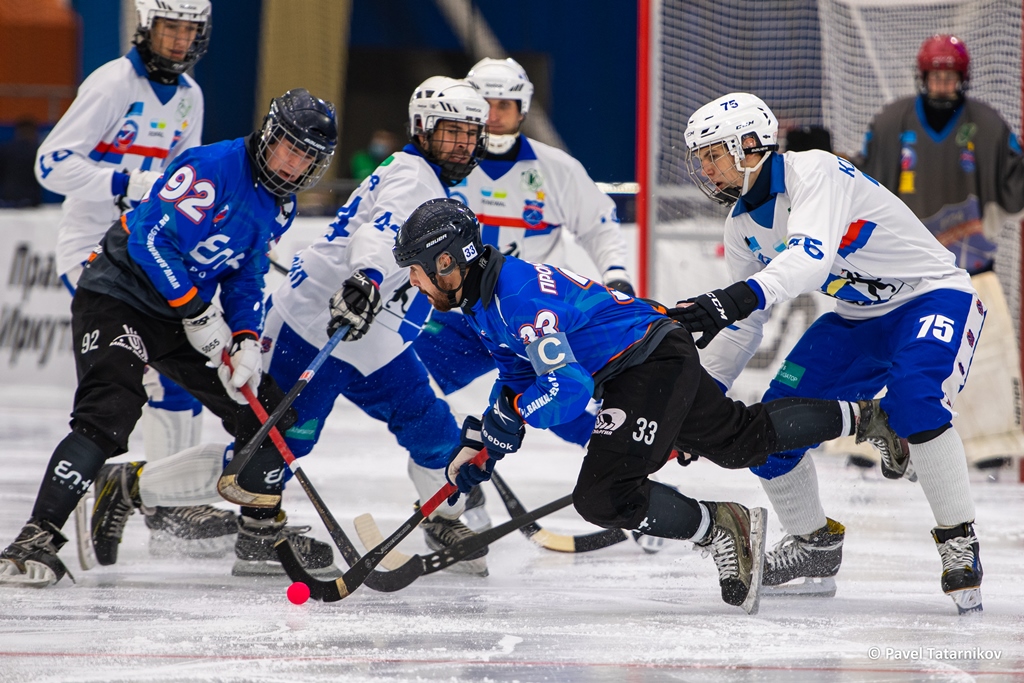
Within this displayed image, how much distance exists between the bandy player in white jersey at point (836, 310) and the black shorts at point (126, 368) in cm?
137

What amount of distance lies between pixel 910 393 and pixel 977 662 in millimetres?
700

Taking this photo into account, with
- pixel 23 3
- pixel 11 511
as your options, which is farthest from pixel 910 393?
pixel 23 3

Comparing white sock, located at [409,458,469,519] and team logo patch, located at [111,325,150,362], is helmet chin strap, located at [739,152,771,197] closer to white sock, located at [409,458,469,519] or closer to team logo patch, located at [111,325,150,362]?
white sock, located at [409,458,469,519]

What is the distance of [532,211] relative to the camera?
3.96m

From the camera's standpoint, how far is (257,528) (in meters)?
3.30

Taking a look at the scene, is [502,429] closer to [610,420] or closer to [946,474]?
[610,420]

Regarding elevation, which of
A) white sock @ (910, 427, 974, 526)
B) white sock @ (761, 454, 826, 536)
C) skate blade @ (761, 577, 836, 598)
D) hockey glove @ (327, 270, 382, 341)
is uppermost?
hockey glove @ (327, 270, 382, 341)

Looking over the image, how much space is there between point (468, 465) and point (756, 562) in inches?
31.0

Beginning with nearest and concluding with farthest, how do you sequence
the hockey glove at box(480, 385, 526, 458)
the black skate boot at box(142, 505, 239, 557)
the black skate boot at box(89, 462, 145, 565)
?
the hockey glove at box(480, 385, 526, 458)
the black skate boot at box(89, 462, 145, 565)
the black skate boot at box(142, 505, 239, 557)

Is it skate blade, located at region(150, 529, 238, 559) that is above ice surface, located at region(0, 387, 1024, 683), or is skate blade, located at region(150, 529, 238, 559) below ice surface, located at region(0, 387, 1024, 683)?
below

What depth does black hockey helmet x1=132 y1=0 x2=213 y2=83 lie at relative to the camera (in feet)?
12.3

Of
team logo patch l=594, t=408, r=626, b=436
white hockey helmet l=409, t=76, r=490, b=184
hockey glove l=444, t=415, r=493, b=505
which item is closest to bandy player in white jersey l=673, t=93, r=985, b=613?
team logo patch l=594, t=408, r=626, b=436

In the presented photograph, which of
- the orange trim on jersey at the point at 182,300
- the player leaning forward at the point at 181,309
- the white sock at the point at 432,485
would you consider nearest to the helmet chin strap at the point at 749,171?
the player leaning forward at the point at 181,309

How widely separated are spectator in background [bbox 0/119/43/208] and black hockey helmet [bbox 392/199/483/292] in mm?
5940
